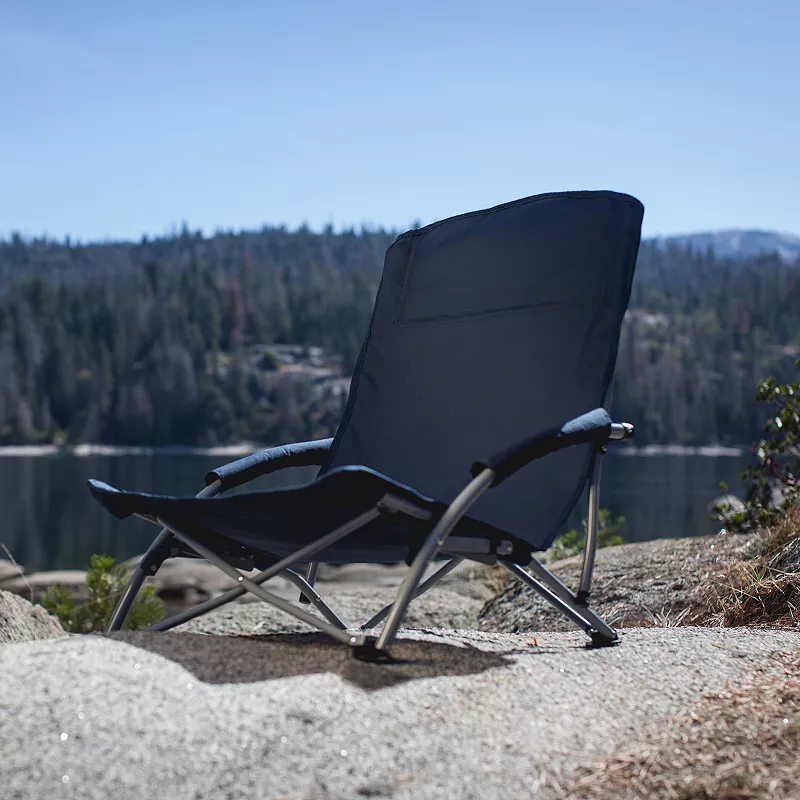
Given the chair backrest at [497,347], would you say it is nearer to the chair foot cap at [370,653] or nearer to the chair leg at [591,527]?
the chair leg at [591,527]

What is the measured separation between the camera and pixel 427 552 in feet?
5.74

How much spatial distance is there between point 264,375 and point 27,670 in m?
70.9

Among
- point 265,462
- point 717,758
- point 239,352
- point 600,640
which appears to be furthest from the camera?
point 239,352

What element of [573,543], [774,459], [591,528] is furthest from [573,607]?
[573,543]

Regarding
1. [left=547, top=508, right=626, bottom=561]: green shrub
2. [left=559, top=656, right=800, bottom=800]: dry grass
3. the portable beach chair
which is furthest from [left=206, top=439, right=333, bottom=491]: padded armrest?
[left=547, top=508, right=626, bottom=561]: green shrub

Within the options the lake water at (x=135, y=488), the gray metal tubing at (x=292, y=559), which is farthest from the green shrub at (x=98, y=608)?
the lake water at (x=135, y=488)

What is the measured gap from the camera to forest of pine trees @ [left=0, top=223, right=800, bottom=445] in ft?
212

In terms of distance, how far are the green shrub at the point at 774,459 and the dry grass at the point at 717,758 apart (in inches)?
97.0

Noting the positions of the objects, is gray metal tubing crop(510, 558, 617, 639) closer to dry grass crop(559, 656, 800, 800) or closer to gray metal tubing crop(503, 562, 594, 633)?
gray metal tubing crop(503, 562, 594, 633)

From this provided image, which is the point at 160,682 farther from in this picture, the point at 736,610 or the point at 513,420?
the point at 736,610

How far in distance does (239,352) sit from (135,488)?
134ft

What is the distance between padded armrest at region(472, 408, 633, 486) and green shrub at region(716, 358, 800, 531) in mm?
2176

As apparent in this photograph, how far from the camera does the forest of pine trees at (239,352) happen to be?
6462 cm

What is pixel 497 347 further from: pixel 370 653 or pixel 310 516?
pixel 370 653
